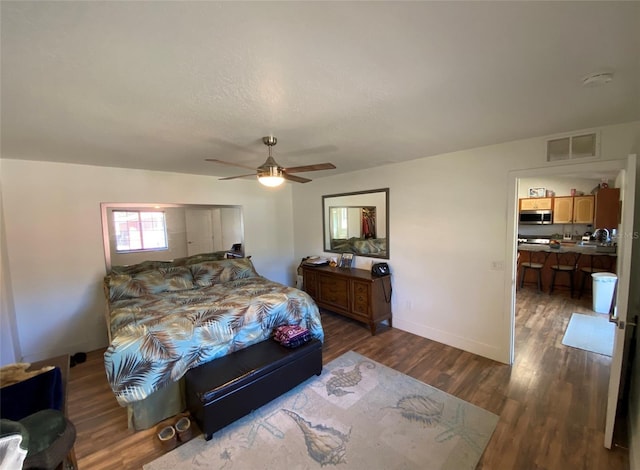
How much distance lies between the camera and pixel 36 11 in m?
0.94

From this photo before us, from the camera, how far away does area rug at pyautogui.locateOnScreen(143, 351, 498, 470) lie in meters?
1.85

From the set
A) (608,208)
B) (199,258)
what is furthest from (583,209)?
(199,258)

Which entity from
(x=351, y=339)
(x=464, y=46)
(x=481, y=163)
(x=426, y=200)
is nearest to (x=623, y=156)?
(x=481, y=163)

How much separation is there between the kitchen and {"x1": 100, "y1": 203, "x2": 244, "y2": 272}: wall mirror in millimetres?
6019

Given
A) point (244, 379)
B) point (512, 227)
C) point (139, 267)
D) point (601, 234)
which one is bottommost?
point (244, 379)

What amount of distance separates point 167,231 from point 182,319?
6.78 feet

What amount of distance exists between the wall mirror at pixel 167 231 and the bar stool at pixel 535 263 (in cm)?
581

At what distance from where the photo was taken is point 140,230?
3.80 metres

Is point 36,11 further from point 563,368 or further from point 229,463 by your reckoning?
point 563,368

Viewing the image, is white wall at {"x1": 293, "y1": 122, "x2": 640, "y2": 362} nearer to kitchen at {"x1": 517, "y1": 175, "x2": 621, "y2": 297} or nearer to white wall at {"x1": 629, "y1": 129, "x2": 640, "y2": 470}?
white wall at {"x1": 629, "y1": 129, "x2": 640, "y2": 470}

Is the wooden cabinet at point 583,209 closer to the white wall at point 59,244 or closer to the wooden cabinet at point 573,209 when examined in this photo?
the wooden cabinet at point 573,209

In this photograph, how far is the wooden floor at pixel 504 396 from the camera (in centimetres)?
187

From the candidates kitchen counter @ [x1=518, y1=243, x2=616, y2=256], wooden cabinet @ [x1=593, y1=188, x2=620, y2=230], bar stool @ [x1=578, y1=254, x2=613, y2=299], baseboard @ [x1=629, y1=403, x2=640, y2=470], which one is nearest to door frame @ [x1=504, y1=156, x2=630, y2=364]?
wooden cabinet @ [x1=593, y1=188, x2=620, y2=230]

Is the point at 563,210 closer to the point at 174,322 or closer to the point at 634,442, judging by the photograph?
the point at 634,442
